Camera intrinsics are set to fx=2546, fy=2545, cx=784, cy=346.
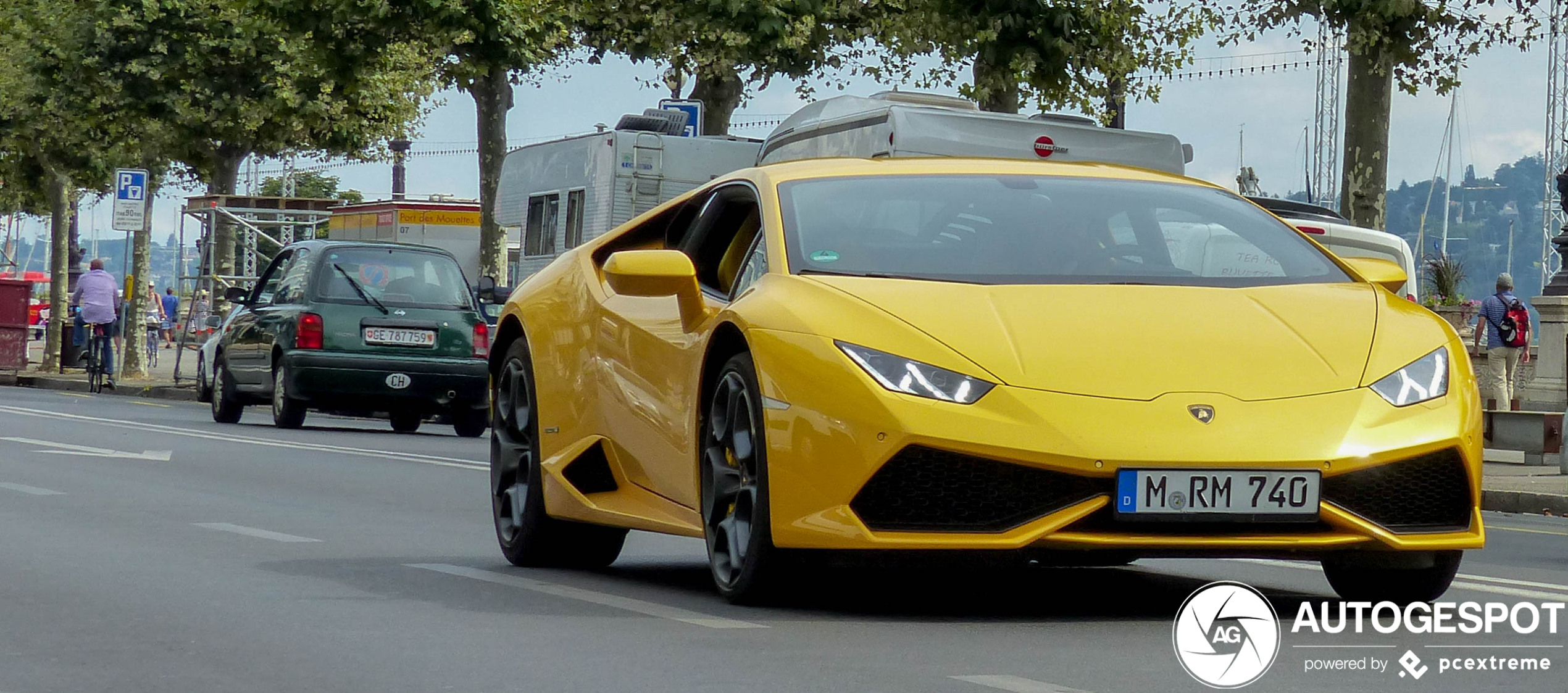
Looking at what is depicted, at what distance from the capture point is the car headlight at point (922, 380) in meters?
6.36

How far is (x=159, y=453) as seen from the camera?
667 inches

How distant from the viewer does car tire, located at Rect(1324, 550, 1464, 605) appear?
21.5 ft

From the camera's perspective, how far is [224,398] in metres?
23.1

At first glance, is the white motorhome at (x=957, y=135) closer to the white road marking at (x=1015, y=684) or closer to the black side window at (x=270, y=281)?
the black side window at (x=270, y=281)

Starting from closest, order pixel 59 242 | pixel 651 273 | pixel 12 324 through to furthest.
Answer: pixel 651 273 < pixel 12 324 < pixel 59 242

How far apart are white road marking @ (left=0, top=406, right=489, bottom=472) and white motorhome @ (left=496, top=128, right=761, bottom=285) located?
478cm

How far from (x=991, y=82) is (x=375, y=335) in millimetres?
6853

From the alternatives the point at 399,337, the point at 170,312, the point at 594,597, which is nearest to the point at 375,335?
the point at 399,337

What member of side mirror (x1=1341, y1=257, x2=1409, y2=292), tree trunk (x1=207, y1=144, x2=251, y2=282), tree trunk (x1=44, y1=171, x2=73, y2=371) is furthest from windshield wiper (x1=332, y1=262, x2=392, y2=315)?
tree trunk (x1=44, y1=171, x2=73, y2=371)

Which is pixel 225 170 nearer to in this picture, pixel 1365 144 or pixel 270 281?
pixel 270 281

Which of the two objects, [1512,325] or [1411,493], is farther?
[1512,325]

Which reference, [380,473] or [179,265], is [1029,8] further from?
[179,265]

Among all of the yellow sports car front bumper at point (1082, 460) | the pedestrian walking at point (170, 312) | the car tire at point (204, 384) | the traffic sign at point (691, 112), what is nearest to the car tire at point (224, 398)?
the car tire at point (204, 384)

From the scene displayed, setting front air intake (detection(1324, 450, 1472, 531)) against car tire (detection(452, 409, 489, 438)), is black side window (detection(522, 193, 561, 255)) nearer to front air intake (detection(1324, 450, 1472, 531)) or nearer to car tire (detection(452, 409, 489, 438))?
car tire (detection(452, 409, 489, 438))
